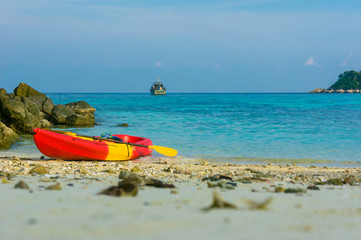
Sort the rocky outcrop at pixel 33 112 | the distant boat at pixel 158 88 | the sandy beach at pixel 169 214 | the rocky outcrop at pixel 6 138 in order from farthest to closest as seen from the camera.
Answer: the distant boat at pixel 158 88 < the rocky outcrop at pixel 33 112 < the rocky outcrop at pixel 6 138 < the sandy beach at pixel 169 214

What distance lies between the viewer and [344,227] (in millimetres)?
3488

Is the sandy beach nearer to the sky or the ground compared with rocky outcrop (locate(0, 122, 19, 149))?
nearer to the sky

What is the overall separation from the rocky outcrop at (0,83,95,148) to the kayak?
4.54 m

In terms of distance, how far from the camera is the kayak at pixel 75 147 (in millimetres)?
11805

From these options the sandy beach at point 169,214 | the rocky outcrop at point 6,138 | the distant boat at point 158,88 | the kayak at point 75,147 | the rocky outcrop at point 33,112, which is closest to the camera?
the sandy beach at point 169,214

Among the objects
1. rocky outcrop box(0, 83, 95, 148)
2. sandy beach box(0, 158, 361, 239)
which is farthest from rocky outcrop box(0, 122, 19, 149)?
sandy beach box(0, 158, 361, 239)

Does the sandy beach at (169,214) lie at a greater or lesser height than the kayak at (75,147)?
greater

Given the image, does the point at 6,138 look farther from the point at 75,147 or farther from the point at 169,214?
the point at 169,214

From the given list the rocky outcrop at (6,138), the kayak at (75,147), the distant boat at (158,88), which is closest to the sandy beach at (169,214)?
the kayak at (75,147)

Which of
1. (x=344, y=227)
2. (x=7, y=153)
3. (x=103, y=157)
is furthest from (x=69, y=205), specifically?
(x=7, y=153)

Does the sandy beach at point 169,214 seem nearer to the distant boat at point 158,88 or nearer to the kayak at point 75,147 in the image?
the kayak at point 75,147

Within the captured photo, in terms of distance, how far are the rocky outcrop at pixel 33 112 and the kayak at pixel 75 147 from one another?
4538 millimetres

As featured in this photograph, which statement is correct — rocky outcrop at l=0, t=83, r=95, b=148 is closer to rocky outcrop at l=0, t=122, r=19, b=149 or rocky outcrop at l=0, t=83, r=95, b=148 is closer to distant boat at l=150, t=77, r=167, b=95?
rocky outcrop at l=0, t=122, r=19, b=149

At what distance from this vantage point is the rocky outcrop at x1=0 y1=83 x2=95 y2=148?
20.7 metres
